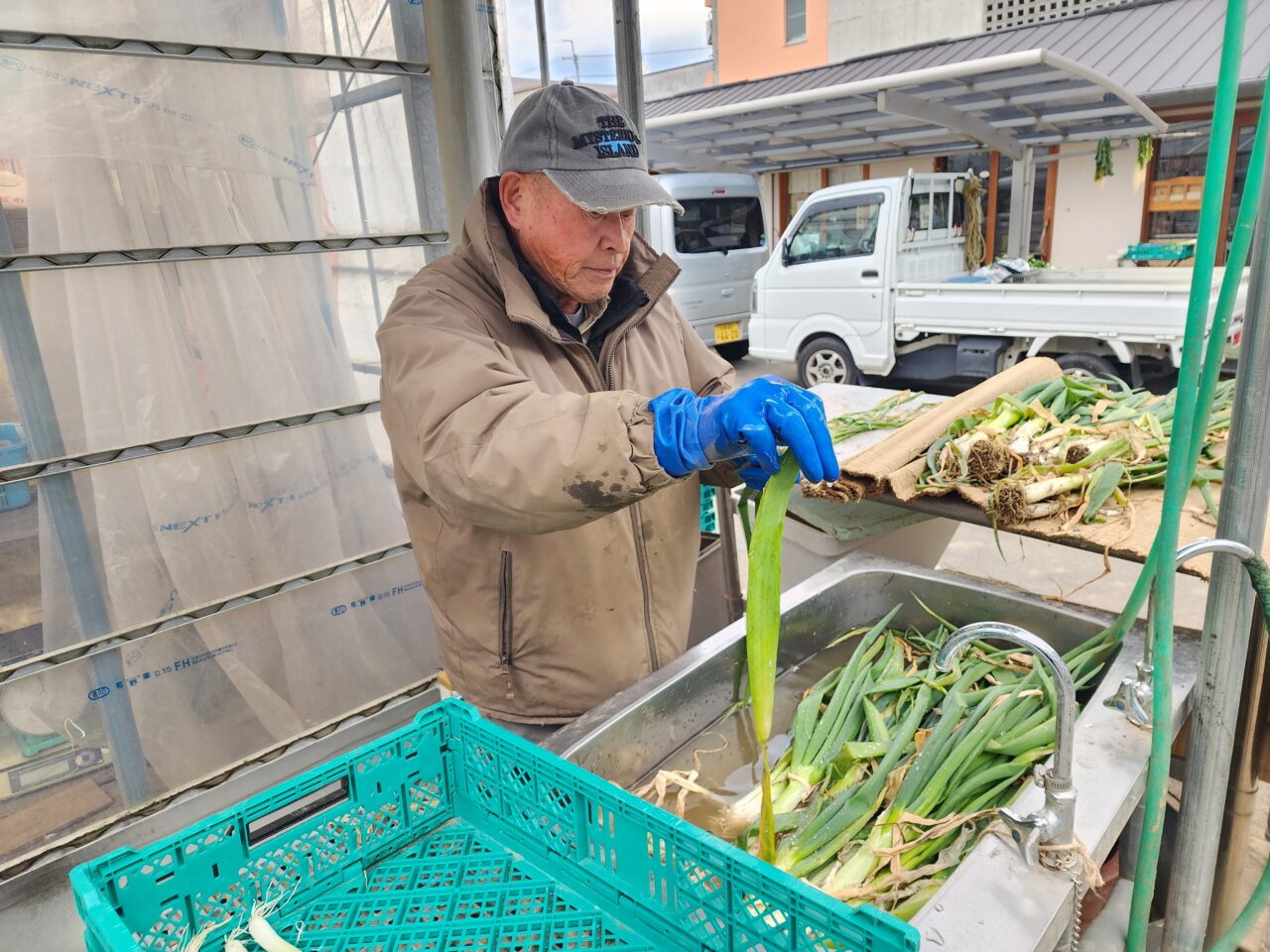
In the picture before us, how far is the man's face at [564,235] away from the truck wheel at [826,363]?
23.8 feet

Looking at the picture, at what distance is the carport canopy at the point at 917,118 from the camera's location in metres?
8.75

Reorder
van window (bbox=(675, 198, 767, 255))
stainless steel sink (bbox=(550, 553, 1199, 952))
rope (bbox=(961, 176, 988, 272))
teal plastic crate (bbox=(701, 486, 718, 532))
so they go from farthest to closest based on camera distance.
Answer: van window (bbox=(675, 198, 767, 255)) < rope (bbox=(961, 176, 988, 272)) < teal plastic crate (bbox=(701, 486, 718, 532)) < stainless steel sink (bbox=(550, 553, 1199, 952))

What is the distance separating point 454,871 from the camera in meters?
1.30

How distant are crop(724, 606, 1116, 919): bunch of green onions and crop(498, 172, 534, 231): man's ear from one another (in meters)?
1.36

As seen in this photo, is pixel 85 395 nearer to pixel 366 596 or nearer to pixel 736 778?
pixel 366 596

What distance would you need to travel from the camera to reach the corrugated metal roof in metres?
9.88

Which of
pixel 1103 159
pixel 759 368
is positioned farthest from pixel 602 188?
pixel 1103 159

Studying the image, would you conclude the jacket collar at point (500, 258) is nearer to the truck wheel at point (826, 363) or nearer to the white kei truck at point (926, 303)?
the white kei truck at point (926, 303)

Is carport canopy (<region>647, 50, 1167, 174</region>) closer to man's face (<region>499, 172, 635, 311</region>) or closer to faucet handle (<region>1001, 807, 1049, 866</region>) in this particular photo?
man's face (<region>499, 172, 635, 311</region>)

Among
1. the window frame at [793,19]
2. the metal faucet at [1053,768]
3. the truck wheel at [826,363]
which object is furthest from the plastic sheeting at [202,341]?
the window frame at [793,19]

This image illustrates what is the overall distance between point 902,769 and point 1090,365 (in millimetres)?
6554

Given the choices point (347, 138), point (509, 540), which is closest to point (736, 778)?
point (509, 540)

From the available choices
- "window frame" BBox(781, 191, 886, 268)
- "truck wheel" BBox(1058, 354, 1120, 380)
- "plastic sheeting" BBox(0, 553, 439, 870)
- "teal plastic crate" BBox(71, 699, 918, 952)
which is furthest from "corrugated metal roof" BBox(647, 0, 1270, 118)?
"teal plastic crate" BBox(71, 699, 918, 952)

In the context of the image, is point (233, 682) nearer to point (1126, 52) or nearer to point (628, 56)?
point (628, 56)
